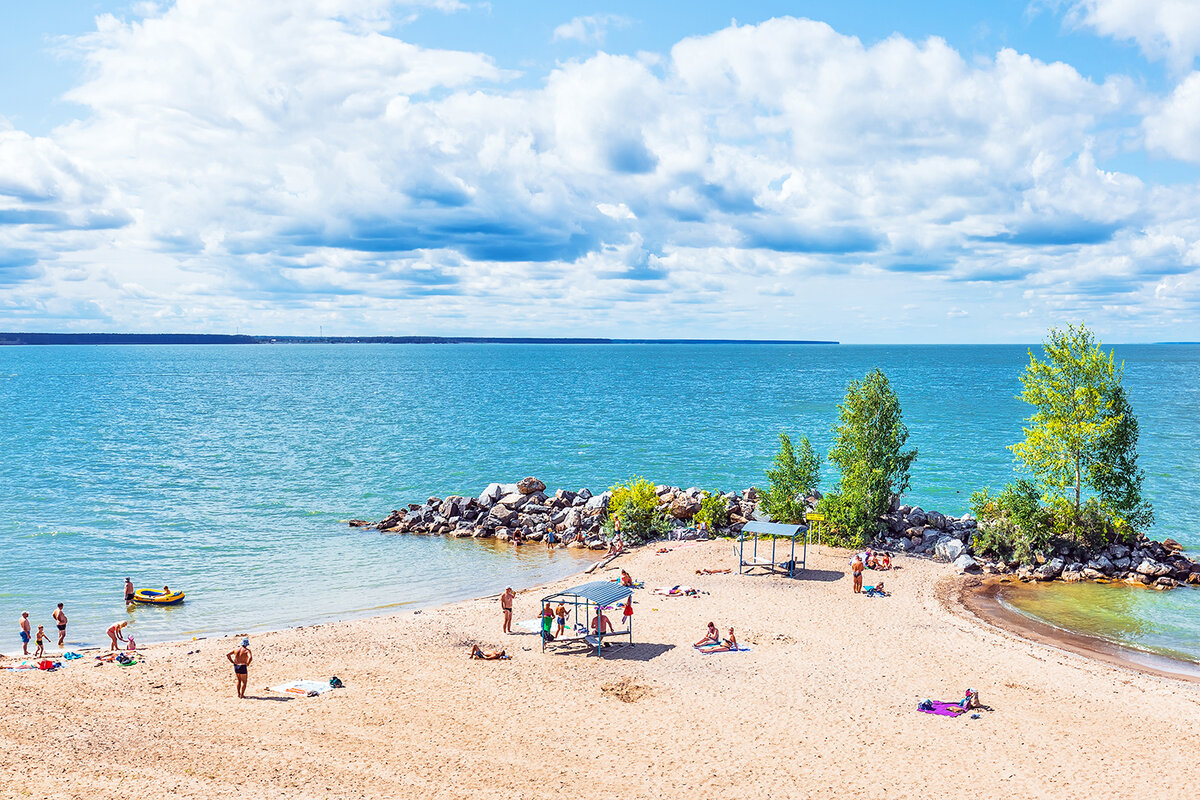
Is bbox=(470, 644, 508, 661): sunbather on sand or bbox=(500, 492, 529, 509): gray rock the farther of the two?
bbox=(500, 492, 529, 509): gray rock

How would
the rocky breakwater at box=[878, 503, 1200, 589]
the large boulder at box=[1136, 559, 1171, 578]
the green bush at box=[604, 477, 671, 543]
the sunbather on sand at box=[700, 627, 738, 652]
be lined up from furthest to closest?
the green bush at box=[604, 477, 671, 543]
the rocky breakwater at box=[878, 503, 1200, 589]
the large boulder at box=[1136, 559, 1171, 578]
the sunbather on sand at box=[700, 627, 738, 652]

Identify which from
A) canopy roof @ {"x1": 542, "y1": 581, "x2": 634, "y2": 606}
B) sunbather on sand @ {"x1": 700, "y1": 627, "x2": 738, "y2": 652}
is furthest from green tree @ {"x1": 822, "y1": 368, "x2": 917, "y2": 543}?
canopy roof @ {"x1": 542, "y1": 581, "x2": 634, "y2": 606}

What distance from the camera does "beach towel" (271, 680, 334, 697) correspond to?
23000 millimetres

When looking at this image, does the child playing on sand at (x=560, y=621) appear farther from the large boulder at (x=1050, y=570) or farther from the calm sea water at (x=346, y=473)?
the large boulder at (x=1050, y=570)

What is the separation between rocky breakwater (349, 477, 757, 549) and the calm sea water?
5.93ft

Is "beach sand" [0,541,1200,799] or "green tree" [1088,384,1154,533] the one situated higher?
"green tree" [1088,384,1154,533]

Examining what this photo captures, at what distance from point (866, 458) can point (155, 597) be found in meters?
35.5

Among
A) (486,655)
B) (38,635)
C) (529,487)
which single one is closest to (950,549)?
(486,655)

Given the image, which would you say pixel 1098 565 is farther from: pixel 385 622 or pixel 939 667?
pixel 385 622

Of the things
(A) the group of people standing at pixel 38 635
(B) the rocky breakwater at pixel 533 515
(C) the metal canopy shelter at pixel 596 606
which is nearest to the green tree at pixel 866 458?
(B) the rocky breakwater at pixel 533 515

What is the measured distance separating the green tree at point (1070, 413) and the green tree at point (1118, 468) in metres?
0.16

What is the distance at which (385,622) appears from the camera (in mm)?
30812

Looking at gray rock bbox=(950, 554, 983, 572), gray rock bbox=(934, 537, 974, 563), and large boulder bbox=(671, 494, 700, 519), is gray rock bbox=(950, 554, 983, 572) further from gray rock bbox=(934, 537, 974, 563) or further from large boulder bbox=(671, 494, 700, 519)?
large boulder bbox=(671, 494, 700, 519)

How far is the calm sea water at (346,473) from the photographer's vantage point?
35656 millimetres
